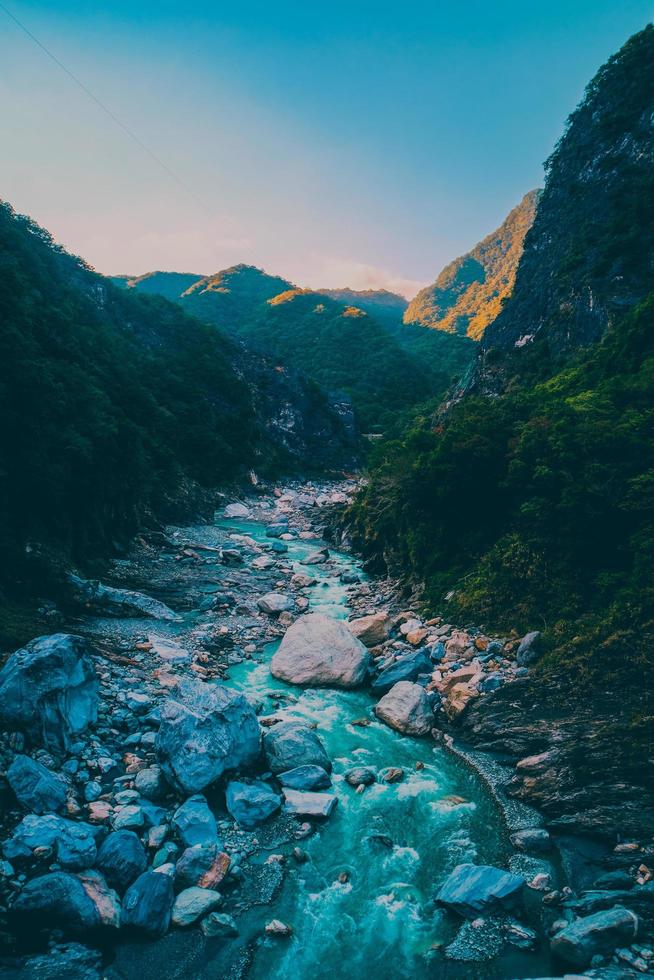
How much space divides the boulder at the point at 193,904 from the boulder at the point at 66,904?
79 centimetres

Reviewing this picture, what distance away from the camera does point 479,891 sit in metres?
7.25

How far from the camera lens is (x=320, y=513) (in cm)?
4241

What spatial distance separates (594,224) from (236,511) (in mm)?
36072

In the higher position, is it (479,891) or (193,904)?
(479,891)

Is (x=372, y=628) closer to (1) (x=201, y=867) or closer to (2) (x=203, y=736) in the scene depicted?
(2) (x=203, y=736)

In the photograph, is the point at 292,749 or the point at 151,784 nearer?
the point at 151,784

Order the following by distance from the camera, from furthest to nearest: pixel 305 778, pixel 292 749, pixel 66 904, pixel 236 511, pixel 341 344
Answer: pixel 341 344
pixel 236 511
pixel 292 749
pixel 305 778
pixel 66 904

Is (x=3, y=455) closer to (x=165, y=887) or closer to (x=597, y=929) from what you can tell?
(x=165, y=887)

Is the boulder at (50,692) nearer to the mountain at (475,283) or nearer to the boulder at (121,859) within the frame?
the boulder at (121,859)

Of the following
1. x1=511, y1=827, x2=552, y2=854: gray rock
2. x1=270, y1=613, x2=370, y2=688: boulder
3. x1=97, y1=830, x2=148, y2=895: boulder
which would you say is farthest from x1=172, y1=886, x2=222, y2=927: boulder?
x1=270, y1=613, x2=370, y2=688: boulder

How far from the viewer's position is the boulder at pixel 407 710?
462 inches

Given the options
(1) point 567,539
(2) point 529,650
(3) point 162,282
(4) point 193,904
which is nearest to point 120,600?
(4) point 193,904

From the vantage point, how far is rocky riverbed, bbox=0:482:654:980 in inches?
254

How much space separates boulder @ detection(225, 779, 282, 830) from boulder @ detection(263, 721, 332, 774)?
726mm
